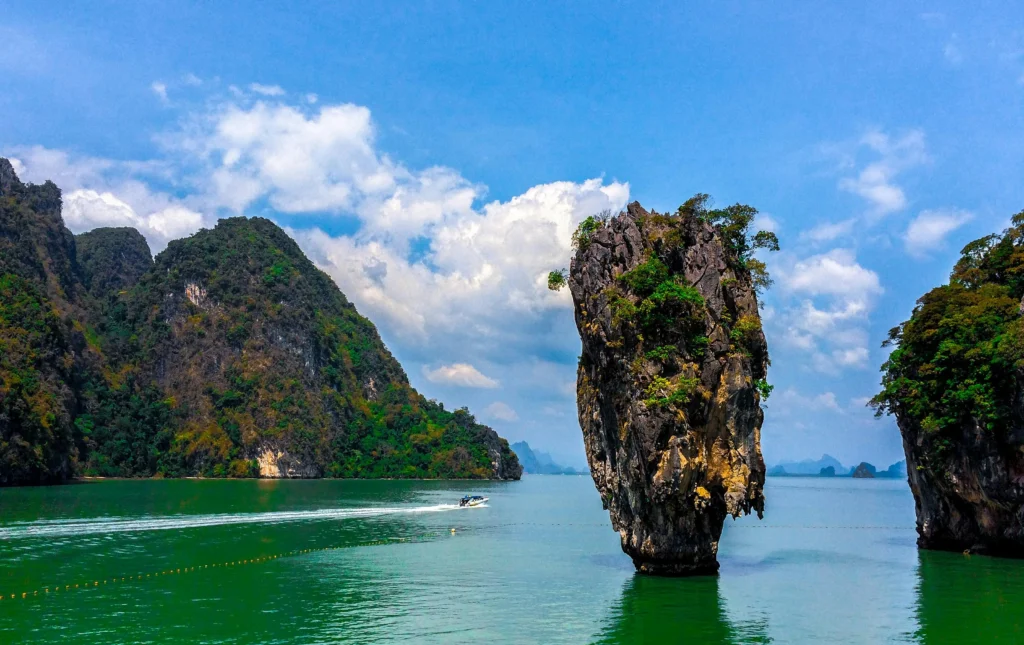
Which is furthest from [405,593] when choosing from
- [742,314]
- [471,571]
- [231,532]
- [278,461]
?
[278,461]

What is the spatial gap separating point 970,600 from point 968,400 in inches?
432

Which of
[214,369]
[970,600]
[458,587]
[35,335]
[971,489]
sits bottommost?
[458,587]

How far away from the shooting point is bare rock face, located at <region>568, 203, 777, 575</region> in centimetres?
3141

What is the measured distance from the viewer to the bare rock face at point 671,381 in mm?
31406

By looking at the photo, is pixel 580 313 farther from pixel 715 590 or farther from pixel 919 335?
pixel 919 335

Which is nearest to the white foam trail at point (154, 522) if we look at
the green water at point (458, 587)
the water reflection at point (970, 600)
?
the green water at point (458, 587)

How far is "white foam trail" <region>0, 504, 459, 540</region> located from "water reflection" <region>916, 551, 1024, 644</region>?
145 feet

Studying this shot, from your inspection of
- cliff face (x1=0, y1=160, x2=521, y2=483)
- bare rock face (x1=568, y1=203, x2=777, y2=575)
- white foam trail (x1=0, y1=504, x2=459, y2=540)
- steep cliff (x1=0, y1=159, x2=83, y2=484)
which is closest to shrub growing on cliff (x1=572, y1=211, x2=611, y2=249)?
bare rock face (x1=568, y1=203, x2=777, y2=575)

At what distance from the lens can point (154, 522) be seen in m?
57.2

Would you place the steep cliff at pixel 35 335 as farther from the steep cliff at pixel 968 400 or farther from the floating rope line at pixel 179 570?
the steep cliff at pixel 968 400

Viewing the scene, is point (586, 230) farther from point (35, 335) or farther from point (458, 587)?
point (35, 335)

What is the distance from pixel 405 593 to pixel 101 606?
11.2 metres

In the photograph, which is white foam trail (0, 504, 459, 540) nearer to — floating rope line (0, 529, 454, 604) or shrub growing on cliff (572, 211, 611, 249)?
floating rope line (0, 529, 454, 604)

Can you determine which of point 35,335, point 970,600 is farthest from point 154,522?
point 35,335
